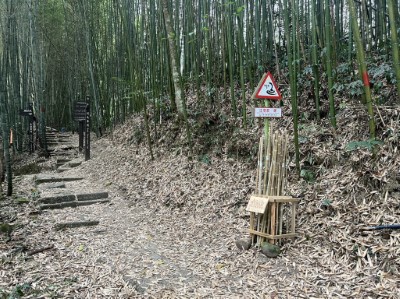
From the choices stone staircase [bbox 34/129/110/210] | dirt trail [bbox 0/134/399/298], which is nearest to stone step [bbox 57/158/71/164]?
stone staircase [bbox 34/129/110/210]

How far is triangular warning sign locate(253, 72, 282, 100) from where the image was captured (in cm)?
309

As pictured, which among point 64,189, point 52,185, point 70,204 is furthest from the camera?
point 52,185

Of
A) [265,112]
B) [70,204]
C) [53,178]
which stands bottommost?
[70,204]

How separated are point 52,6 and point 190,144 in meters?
7.96

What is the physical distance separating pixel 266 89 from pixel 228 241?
1466 mm

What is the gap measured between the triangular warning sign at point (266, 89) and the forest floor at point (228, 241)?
2.76ft

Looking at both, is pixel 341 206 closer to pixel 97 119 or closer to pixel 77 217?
pixel 77 217

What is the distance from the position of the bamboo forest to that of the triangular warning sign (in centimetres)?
1

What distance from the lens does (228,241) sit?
3357 millimetres

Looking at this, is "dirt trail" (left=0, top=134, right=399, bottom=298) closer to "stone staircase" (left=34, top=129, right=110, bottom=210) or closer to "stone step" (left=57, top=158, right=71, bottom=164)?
"stone staircase" (left=34, top=129, right=110, bottom=210)

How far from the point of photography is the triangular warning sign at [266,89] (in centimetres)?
309

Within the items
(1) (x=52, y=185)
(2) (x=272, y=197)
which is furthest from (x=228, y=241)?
(1) (x=52, y=185)

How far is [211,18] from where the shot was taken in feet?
20.4

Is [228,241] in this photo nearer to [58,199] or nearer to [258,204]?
[258,204]
